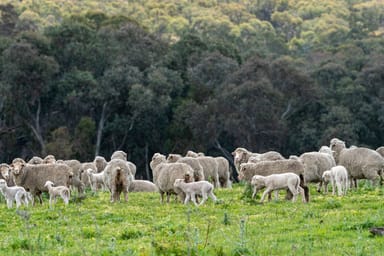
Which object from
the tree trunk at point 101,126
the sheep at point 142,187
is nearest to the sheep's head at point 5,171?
the sheep at point 142,187

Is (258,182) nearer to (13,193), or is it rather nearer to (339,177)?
(339,177)

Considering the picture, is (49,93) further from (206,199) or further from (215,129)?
(206,199)

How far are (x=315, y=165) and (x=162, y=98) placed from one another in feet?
102

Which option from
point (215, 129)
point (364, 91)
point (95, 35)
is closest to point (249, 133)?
point (215, 129)

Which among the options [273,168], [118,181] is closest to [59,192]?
[118,181]

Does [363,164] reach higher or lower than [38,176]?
higher

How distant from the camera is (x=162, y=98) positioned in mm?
54281

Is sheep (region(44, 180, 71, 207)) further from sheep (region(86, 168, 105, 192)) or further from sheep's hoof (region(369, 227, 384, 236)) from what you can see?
sheep's hoof (region(369, 227, 384, 236))

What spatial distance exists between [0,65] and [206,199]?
1526 inches

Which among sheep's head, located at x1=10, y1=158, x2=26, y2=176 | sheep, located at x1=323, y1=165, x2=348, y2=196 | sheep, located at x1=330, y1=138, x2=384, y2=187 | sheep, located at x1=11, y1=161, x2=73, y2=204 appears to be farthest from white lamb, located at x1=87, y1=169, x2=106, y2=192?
sheep, located at x1=323, y1=165, x2=348, y2=196

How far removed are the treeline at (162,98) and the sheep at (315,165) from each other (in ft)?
93.1

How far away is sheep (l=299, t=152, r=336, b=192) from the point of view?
23.5 m

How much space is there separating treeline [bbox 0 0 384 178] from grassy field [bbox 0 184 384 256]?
3248 centimetres

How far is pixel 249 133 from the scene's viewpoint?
53.4 metres
